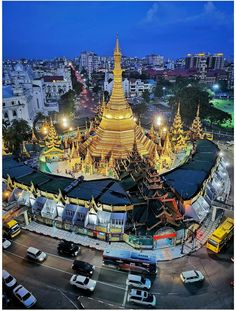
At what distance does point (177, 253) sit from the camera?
23578 mm

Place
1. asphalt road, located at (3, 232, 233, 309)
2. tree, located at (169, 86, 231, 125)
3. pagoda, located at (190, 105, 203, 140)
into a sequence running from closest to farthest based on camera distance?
asphalt road, located at (3, 232, 233, 309) < pagoda, located at (190, 105, 203, 140) < tree, located at (169, 86, 231, 125)

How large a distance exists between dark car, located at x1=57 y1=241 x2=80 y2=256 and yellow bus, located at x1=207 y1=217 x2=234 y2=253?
41.0ft

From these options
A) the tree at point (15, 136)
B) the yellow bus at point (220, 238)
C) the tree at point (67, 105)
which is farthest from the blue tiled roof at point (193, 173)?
the tree at point (67, 105)

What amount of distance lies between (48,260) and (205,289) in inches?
540

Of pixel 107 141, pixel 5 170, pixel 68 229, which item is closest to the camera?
pixel 68 229

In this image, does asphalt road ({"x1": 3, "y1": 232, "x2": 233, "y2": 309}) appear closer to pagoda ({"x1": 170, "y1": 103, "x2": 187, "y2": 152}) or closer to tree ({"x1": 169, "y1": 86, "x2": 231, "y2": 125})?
pagoda ({"x1": 170, "y1": 103, "x2": 187, "y2": 152})

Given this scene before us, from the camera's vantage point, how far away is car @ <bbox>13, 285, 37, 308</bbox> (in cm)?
1848

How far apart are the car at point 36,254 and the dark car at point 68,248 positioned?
1464mm

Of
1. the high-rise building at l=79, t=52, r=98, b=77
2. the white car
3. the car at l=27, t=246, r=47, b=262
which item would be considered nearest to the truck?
the car at l=27, t=246, r=47, b=262

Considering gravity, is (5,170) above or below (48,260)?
above

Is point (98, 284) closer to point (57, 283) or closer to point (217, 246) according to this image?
point (57, 283)

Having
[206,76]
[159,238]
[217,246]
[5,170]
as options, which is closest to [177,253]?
[159,238]

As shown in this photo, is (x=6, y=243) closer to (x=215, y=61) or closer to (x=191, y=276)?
(x=191, y=276)

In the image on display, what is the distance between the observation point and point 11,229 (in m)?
25.5
